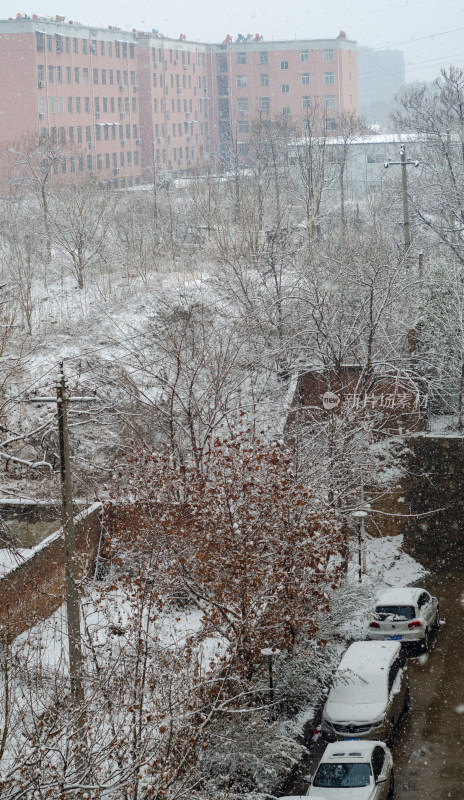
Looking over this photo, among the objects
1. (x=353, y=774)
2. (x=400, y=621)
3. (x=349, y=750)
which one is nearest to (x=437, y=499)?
(x=400, y=621)

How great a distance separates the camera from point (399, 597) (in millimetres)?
17625

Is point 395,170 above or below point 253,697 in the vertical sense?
above

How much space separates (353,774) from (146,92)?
230 ft

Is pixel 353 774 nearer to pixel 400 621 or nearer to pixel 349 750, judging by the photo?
pixel 349 750

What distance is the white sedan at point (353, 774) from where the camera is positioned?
443 inches

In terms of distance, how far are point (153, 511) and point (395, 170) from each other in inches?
1708

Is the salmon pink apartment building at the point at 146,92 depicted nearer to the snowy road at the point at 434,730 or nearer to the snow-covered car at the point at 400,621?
the snow-covered car at the point at 400,621

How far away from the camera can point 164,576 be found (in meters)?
12.6

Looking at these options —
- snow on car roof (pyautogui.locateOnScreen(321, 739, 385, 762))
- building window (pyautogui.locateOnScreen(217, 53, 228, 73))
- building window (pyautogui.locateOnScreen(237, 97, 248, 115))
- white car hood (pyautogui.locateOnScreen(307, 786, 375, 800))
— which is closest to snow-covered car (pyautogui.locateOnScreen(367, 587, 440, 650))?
snow on car roof (pyautogui.locateOnScreen(321, 739, 385, 762))

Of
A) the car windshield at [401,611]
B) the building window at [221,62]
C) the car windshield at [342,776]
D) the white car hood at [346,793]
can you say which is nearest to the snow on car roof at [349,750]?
the car windshield at [342,776]

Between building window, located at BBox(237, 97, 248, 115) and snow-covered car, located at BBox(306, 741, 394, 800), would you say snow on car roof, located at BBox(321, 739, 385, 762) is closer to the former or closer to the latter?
snow-covered car, located at BBox(306, 741, 394, 800)

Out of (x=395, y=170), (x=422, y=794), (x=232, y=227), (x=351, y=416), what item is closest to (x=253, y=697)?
(x=422, y=794)

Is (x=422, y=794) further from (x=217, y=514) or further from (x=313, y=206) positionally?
(x=313, y=206)

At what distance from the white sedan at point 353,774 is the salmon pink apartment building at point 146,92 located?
126ft
